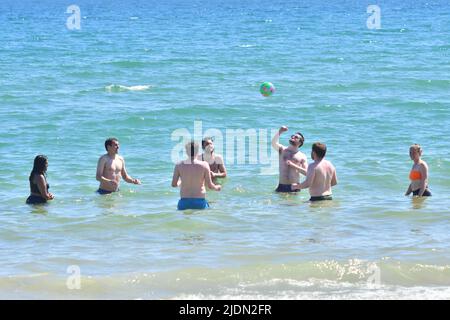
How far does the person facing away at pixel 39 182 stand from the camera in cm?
1295

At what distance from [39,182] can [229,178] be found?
12.5ft

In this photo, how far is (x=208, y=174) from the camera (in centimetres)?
1227

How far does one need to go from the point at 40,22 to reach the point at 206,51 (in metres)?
31.2

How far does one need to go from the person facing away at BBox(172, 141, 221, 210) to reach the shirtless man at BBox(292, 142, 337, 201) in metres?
1.24

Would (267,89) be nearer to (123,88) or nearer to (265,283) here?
(265,283)

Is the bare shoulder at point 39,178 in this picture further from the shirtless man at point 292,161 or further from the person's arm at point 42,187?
the shirtless man at point 292,161

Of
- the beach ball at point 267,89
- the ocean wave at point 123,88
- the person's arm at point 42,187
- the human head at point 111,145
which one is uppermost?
the ocean wave at point 123,88

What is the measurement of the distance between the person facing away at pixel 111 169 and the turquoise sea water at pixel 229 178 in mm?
250

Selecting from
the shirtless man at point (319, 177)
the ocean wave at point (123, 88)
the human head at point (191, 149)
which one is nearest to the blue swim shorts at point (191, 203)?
the human head at point (191, 149)

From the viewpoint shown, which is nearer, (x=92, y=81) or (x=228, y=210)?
(x=228, y=210)

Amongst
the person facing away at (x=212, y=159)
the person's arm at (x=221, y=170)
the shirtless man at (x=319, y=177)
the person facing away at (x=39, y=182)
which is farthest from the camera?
the person's arm at (x=221, y=170)

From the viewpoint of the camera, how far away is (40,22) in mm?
69500

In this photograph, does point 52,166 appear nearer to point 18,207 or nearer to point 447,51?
point 18,207
